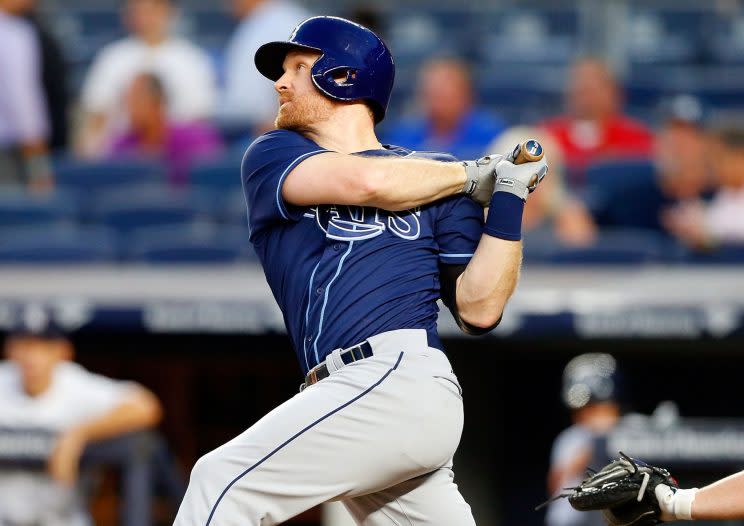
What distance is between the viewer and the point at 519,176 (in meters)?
3.04

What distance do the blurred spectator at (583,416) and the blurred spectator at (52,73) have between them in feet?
12.3

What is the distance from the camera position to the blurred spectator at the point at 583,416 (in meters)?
5.26

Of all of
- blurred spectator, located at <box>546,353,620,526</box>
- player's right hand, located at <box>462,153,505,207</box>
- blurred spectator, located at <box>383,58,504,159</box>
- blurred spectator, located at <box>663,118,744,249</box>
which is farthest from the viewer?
blurred spectator, located at <box>383,58,504,159</box>

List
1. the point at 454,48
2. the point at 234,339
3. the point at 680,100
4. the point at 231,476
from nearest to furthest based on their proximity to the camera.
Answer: the point at 231,476 < the point at 234,339 < the point at 680,100 < the point at 454,48

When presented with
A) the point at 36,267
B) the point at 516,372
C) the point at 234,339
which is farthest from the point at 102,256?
the point at 516,372

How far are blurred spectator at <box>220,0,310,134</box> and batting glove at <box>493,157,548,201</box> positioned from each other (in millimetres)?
4768

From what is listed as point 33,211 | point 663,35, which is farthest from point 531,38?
point 33,211

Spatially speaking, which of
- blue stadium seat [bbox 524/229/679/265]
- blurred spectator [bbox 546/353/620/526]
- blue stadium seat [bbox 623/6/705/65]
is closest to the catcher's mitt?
blurred spectator [bbox 546/353/620/526]

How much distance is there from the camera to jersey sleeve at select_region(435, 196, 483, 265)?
3094 mm

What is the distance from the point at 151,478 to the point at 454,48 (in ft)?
17.0

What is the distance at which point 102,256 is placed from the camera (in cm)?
655

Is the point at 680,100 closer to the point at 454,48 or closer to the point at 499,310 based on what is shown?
the point at 454,48

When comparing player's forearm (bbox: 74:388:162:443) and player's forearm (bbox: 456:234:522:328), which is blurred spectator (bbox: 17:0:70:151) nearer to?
player's forearm (bbox: 74:388:162:443)

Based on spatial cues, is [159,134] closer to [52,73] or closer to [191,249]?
[52,73]
